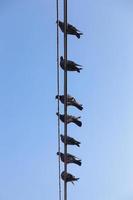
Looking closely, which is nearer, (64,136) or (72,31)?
(72,31)

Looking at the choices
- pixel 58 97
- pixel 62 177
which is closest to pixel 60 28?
pixel 58 97

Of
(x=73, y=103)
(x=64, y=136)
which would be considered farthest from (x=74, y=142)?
(x=73, y=103)

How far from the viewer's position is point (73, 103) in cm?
890

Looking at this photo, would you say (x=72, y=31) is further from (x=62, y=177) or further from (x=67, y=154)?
(x=62, y=177)

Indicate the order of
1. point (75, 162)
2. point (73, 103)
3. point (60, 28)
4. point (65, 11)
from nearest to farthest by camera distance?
point (65, 11), point (60, 28), point (73, 103), point (75, 162)

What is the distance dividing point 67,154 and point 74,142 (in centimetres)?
37

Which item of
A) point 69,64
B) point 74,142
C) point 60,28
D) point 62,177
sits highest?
point 60,28

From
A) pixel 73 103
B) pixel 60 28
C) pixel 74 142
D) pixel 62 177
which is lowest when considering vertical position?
pixel 62 177

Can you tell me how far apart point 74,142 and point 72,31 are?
112 inches

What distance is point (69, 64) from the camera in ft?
27.3

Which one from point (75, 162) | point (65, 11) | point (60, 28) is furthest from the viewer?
point (75, 162)

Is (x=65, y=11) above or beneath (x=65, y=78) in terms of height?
above

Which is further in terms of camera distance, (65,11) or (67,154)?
(67,154)

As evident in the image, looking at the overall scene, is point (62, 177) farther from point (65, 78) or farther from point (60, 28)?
point (60, 28)
